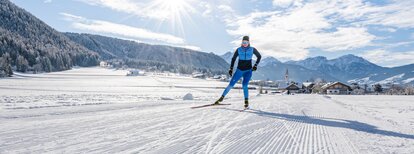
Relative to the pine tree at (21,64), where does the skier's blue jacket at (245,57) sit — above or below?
below

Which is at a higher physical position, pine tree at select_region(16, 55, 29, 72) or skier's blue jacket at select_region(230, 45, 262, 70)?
pine tree at select_region(16, 55, 29, 72)

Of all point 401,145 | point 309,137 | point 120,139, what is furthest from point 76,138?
point 401,145

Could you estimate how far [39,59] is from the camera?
5079 inches

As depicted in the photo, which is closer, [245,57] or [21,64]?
[245,57]

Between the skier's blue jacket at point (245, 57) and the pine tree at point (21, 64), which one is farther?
the pine tree at point (21, 64)

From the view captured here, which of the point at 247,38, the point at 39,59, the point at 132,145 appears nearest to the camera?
the point at 132,145

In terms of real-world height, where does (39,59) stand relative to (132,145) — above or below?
above

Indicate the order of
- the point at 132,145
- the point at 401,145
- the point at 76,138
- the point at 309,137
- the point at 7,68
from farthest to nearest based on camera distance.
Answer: the point at 7,68 → the point at 309,137 → the point at 401,145 → the point at 76,138 → the point at 132,145

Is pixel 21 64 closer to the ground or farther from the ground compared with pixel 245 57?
farther from the ground

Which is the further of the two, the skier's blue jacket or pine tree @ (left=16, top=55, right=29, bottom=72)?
pine tree @ (left=16, top=55, right=29, bottom=72)

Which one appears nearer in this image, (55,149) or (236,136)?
(55,149)

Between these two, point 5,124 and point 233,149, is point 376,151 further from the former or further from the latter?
point 5,124

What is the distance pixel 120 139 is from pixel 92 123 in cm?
146

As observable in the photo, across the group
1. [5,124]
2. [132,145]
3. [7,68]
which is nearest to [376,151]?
[132,145]
